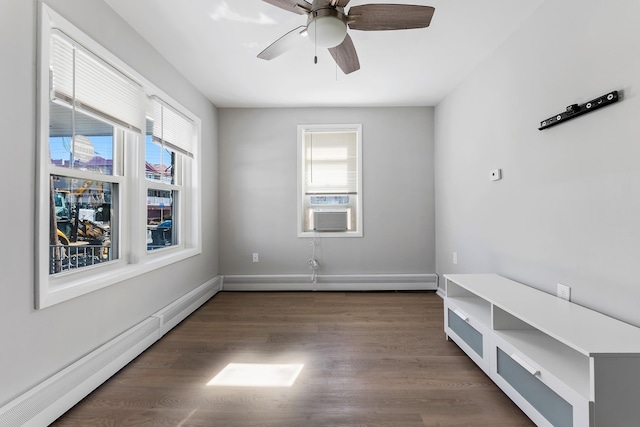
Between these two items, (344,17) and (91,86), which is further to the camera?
(91,86)

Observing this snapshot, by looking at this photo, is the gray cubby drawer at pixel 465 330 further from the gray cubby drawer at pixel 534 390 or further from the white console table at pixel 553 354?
the gray cubby drawer at pixel 534 390

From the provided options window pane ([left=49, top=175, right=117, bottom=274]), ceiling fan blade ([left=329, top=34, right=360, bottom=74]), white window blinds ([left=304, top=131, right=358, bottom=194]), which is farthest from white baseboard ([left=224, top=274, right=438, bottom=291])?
ceiling fan blade ([left=329, top=34, right=360, bottom=74])

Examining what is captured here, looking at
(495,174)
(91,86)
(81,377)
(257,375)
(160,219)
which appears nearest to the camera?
(81,377)

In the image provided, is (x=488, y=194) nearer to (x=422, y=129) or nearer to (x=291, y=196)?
(x=422, y=129)

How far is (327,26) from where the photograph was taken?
4.92 feet

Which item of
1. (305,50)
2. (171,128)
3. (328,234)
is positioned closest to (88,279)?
(171,128)

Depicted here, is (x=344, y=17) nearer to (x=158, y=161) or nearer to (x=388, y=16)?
(x=388, y=16)

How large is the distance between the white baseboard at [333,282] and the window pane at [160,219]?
111 centimetres

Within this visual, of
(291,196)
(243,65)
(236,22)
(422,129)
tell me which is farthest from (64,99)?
(422,129)

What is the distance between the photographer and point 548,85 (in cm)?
181

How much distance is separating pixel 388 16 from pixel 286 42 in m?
0.64

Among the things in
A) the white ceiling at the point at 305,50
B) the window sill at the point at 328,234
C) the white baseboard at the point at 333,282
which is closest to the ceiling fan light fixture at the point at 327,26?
the white ceiling at the point at 305,50

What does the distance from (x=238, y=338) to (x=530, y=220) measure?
2.48 m

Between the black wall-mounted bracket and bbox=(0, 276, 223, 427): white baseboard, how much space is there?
3.18 metres
